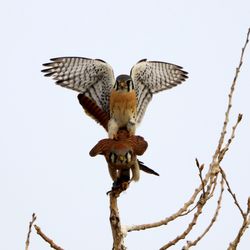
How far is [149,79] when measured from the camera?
20.0ft

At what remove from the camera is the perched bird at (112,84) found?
5.58 m

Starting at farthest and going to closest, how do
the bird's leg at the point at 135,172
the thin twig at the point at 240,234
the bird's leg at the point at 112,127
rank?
the bird's leg at the point at 112,127 → the bird's leg at the point at 135,172 → the thin twig at the point at 240,234

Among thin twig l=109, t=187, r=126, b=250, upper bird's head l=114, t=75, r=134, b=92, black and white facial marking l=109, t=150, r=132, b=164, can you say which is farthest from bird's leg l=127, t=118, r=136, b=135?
thin twig l=109, t=187, r=126, b=250

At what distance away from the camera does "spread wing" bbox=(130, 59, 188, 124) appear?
595 cm

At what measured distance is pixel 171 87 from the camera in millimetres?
6195

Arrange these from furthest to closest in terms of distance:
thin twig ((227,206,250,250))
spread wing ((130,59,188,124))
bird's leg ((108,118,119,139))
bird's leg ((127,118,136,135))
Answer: spread wing ((130,59,188,124))
bird's leg ((127,118,136,135))
bird's leg ((108,118,119,139))
thin twig ((227,206,250,250))

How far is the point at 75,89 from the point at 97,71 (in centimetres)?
29

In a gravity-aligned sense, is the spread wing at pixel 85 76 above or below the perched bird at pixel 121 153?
above

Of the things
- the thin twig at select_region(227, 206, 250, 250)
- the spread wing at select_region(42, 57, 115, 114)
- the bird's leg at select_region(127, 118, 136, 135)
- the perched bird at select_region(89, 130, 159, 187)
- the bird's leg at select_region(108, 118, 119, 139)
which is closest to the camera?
the thin twig at select_region(227, 206, 250, 250)

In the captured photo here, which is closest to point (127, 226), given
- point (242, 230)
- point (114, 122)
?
point (242, 230)

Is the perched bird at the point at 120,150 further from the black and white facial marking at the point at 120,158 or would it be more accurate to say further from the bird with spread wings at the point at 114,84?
the bird with spread wings at the point at 114,84

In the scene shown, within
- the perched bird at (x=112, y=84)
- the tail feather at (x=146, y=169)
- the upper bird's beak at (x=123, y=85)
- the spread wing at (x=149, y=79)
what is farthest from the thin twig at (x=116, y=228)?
the spread wing at (x=149, y=79)

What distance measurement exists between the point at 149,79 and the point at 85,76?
0.71 meters

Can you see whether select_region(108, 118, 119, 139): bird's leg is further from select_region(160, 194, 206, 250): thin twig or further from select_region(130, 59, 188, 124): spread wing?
select_region(160, 194, 206, 250): thin twig
